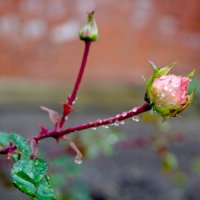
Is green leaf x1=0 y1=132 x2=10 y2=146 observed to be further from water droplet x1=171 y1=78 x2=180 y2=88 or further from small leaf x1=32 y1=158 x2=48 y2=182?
water droplet x1=171 y1=78 x2=180 y2=88

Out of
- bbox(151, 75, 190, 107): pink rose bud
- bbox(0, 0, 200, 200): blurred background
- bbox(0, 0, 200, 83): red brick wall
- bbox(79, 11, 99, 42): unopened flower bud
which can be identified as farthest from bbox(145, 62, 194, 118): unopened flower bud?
bbox(0, 0, 200, 83): red brick wall

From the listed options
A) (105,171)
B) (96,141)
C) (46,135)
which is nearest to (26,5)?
(105,171)

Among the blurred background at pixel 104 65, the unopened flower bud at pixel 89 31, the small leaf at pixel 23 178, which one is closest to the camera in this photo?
the small leaf at pixel 23 178

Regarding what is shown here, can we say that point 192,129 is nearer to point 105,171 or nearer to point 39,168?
point 105,171

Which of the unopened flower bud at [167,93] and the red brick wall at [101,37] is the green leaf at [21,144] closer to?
the unopened flower bud at [167,93]

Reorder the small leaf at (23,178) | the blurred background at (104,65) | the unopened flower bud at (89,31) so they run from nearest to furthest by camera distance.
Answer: the small leaf at (23,178) → the unopened flower bud at (89,31) → the blurred background at (104,65)

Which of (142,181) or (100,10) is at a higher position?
(100,10)

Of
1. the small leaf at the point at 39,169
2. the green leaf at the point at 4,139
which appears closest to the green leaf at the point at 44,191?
the small leaf at the point at 39,169
